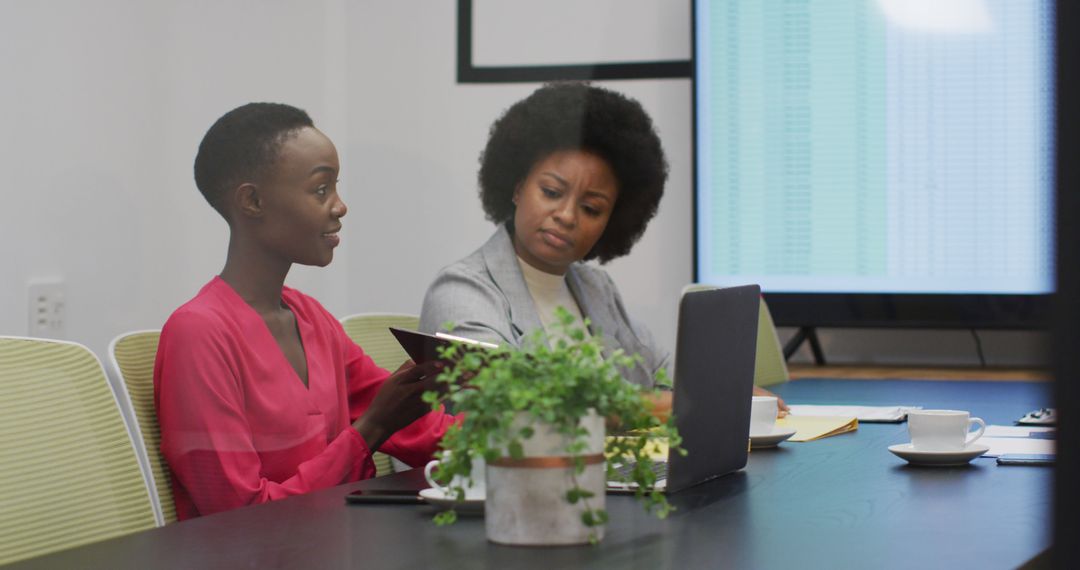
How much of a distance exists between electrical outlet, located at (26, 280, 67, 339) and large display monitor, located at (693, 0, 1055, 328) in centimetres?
172

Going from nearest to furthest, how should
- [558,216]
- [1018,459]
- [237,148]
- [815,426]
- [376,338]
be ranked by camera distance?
[1018,459] → [815,426] → [237,148] → [376,338] → [558,216]

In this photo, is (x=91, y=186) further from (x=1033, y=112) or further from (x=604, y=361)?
(x=1033, y=112)

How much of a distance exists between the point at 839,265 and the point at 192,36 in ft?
5.77

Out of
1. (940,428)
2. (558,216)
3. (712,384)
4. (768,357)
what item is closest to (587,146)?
(558,216)

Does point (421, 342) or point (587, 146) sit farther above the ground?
point (587, 146)

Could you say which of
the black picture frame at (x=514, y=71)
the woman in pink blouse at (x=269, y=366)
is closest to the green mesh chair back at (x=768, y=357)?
the black picture frame at (x=514, y=71)

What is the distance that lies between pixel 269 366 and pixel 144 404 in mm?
183

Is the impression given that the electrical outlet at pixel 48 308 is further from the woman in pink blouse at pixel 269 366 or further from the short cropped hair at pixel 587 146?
the short cropped hair at pixel 587 146

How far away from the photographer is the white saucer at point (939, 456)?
4.49ft

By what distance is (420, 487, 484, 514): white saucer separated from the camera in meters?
1.03

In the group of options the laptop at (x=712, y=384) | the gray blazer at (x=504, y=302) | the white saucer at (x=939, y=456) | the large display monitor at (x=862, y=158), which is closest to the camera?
the laptop at (x=712, y=384)

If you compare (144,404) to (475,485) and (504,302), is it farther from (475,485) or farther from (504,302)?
(504,302)

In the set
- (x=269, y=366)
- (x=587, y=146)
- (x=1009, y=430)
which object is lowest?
(x=1009, y=430)

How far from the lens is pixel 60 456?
1.27 metres
